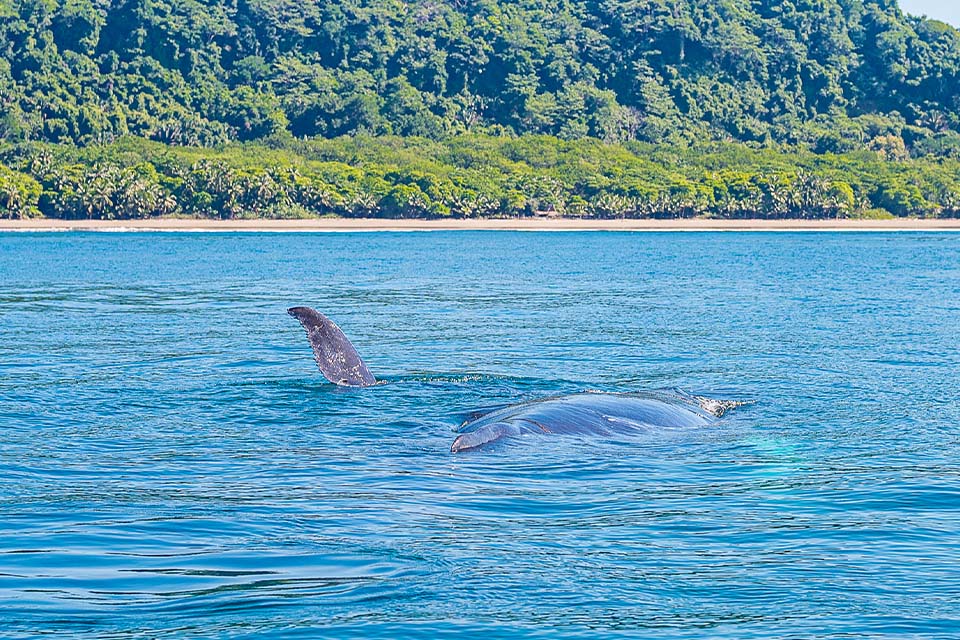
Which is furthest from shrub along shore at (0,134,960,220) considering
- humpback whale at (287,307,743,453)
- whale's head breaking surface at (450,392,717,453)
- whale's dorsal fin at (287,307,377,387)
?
whale's head breaking surface at (450,392,717,453)

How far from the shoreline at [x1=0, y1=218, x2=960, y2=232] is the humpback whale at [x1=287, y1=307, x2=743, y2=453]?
111227 mm

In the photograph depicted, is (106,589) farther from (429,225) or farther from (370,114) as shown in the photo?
(370,114)

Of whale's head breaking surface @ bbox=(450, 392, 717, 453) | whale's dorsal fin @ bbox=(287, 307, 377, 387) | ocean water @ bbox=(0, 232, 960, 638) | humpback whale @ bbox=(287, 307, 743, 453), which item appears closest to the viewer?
ocean water @ bbox=(0, 232, 960, 638)

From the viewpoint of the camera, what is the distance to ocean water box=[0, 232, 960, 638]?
383 inches

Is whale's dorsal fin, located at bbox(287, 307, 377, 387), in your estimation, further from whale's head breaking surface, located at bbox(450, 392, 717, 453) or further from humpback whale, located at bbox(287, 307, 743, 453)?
whale's head breaking surface, located at bbox(450, 392, 717, 453)

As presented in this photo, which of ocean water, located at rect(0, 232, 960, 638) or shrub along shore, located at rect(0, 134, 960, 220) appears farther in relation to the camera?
shrub along shore, located at rect(0, 134, 960, 220)

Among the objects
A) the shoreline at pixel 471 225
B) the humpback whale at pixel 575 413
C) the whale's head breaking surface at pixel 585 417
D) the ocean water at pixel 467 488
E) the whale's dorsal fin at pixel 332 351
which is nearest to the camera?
the ocean water at pixel 467 488

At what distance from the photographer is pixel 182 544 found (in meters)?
11.4

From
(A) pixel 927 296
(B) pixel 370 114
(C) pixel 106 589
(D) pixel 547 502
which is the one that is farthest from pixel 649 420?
(B) pixel 370 114

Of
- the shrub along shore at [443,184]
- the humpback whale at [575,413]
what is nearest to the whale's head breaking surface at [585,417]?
the humpback whale at [575,413]

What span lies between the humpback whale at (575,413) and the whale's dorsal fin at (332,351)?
13 mm

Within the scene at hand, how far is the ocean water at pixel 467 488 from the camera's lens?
972cm

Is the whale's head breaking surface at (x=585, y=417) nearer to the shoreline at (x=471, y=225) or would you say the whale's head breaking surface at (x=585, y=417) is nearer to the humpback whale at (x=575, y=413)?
the humpback whale at (x=575, y=413)

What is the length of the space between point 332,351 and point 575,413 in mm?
4357
